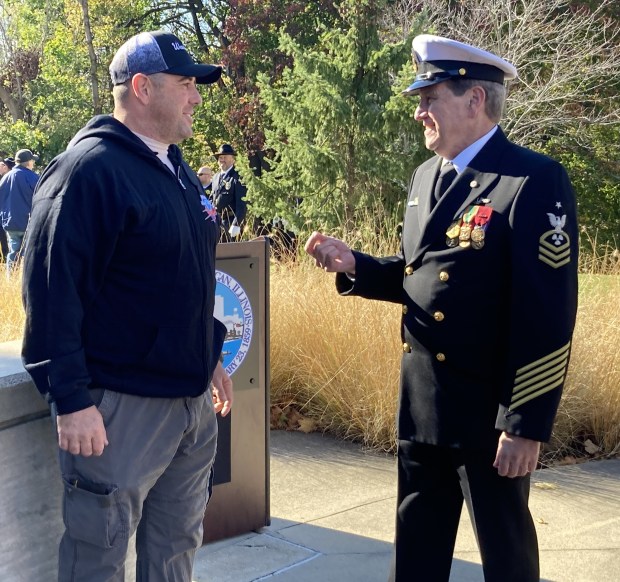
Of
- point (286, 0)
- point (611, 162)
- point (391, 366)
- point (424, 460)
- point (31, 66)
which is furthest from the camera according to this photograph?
point (31, 66)

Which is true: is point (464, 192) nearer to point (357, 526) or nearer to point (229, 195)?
point (357, 526)

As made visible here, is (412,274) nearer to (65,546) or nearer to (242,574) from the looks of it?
(65,546)

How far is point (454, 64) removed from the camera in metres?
2.76

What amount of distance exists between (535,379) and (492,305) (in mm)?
256

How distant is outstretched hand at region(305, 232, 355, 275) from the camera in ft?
10.2

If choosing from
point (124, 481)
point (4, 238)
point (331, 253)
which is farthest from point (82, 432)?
point (4, 238)

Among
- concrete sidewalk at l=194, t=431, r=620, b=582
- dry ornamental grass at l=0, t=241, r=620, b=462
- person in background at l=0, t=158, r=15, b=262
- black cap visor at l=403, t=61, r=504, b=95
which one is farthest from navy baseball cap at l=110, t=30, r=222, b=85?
person in background at l=0, t=158, r=15, b=262

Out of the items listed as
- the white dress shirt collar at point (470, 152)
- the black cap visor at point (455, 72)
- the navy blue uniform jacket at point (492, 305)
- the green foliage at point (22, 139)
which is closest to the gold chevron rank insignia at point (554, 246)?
the navy blue uniform jacket at point (492, 305)

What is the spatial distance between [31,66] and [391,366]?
111ft

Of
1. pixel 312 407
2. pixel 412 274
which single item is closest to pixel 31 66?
pixel 312 407

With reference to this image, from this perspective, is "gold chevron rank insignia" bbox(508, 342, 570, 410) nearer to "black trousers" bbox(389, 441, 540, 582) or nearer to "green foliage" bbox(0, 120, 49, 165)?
"black trousers" bbox(389, 441, 540, 582)

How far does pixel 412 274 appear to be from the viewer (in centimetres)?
290

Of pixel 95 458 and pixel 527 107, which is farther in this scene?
pixel 527 107

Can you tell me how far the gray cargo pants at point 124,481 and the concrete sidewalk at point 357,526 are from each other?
3.82ft
